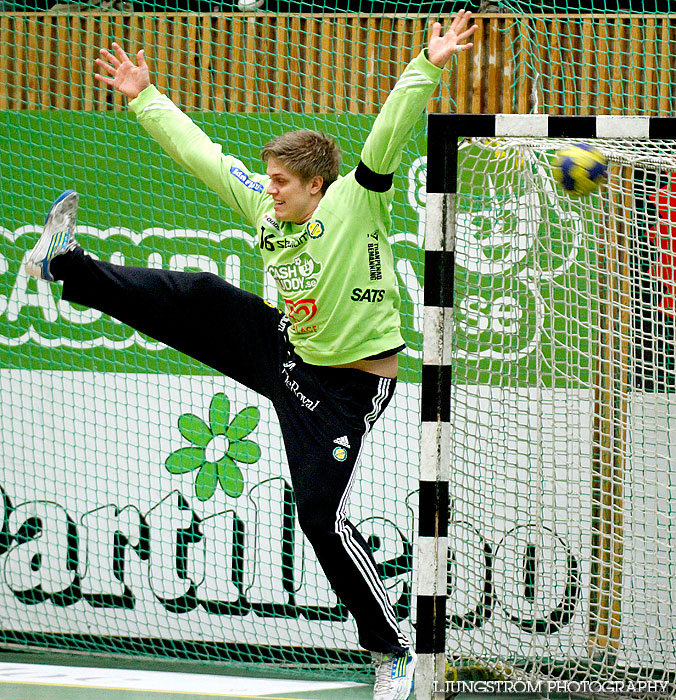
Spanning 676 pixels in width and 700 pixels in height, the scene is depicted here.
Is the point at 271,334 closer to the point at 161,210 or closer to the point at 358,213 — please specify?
the point at 358,213

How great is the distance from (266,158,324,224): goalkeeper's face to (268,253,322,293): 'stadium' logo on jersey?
158 mm

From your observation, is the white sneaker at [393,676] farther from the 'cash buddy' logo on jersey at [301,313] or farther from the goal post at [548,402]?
the 'cash buddy' logo on jersey at [301,313]

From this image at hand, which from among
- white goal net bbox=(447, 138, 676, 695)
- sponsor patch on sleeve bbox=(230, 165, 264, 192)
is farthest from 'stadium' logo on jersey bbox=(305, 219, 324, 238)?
white goal net bbox=(447, 138, 676, 695)

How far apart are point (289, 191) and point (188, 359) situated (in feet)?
5.95

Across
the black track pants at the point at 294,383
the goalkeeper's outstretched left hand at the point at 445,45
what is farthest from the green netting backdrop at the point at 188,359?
the goalkeeper's outstretched left hand at the point at 445,45

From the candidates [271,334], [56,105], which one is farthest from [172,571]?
[56,105]

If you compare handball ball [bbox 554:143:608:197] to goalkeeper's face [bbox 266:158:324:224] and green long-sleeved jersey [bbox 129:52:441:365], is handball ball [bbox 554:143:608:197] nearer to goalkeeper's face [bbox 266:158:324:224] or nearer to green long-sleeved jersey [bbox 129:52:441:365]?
green long-sleeved jersey [bbox 129:52:441:365]

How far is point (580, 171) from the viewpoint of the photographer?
304cm

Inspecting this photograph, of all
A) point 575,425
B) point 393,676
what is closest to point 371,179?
point 575,425

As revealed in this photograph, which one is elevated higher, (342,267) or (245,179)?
(245,179)

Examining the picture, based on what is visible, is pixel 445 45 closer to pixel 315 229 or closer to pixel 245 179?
pixel 315 229

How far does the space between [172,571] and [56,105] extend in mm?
2645

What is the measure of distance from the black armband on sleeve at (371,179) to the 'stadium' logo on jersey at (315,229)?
0.67ft

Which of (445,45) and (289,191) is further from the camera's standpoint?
(289,191)
